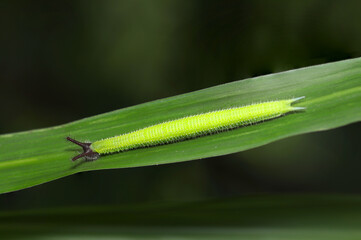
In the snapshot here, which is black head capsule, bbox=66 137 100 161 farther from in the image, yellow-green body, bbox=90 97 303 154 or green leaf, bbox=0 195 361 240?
green leaf, bbox=0 195 361 240

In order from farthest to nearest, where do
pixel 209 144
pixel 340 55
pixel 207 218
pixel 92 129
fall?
pixel 340 55, pixel 92 129, pixel 209 144, pixel 207 218

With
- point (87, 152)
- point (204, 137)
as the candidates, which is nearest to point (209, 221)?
point (204, 137)

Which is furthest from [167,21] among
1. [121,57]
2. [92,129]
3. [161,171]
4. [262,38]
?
[92,129]

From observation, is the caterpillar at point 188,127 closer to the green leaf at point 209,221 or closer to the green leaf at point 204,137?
the green leaf at point 204,137

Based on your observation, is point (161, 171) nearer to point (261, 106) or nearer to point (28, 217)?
point (28, 217)

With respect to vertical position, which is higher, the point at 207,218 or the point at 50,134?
the point at 50,134

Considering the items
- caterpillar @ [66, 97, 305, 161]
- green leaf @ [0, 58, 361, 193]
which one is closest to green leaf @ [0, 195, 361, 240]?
green leaf @ [0, 58, 361, 193]
